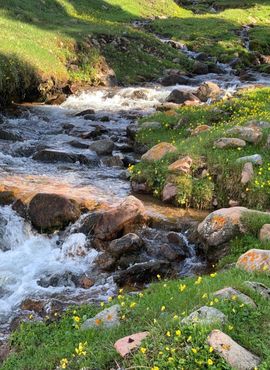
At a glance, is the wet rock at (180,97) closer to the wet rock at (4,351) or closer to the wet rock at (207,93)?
the wet rock at (207,93)

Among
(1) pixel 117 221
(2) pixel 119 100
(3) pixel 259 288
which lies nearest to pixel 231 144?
(1) pixel 117 221

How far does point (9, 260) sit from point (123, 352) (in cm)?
709

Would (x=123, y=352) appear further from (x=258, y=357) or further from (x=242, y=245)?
(x=242, y=245)

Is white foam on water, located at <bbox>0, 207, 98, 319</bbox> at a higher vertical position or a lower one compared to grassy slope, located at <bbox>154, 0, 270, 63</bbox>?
lower

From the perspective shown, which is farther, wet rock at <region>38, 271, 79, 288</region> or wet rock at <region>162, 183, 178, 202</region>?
wet rock at <region>162, 183, 178, 202</region>

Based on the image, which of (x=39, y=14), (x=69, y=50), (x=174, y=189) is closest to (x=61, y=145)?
(x=174, y=189)

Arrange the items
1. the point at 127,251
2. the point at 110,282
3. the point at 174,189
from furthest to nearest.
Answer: the point at 174,189
the point at 127,251
the point at 110,282

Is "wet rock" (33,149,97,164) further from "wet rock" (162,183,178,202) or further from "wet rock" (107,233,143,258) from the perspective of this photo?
"wet rock" (107,233,143,258)

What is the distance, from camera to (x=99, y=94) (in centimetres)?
3388

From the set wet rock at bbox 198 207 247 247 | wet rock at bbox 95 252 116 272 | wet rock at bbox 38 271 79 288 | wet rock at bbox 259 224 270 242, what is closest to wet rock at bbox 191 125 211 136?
wet rock at bbox 198 207 247 247

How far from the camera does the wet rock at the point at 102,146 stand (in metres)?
22.0

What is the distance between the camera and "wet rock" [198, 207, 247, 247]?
41.4 feet

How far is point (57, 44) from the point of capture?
36.3m

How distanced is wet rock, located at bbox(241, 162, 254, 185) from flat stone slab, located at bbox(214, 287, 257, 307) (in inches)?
313
